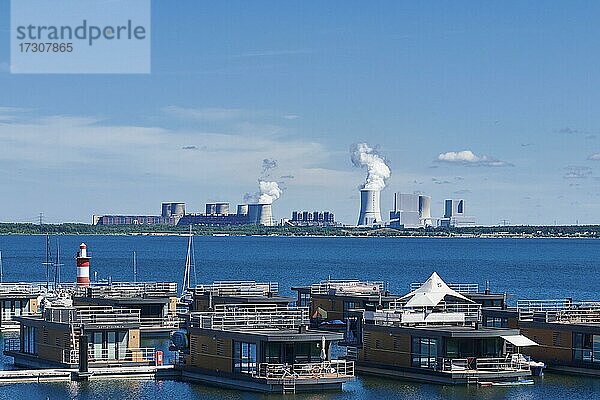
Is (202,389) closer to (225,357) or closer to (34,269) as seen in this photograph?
(225,357)

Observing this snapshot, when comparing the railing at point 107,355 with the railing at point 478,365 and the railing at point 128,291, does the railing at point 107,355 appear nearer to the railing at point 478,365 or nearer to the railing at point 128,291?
the railing at point 478,365

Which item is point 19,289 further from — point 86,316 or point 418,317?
point 418,317

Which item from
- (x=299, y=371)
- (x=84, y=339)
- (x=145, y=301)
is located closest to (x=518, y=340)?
(x=299, y=371)

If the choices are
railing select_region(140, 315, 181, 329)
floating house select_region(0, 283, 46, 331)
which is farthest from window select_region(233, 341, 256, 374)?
floating house select_region(0, 283, 46, 331)

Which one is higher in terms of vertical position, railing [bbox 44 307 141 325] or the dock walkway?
railing [bbox 44 307 141 325]

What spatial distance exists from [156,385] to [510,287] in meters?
85.7

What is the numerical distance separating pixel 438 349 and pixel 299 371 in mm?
5534

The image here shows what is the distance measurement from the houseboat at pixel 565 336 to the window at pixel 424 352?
20.0ft

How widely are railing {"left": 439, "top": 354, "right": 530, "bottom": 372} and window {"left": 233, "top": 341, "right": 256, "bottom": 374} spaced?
6858 millimetres

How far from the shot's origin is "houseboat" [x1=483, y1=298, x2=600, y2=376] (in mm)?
51906

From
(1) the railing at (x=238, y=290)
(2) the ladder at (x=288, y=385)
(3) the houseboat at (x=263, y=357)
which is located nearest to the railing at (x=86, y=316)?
(3) the houseboat at (x=263, y=357)

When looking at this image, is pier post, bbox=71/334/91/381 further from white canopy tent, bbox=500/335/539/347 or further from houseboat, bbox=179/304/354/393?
white canopy tent, bbox=500/335/539/347

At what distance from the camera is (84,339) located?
5006 cm

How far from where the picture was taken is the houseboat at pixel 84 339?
5116cm
